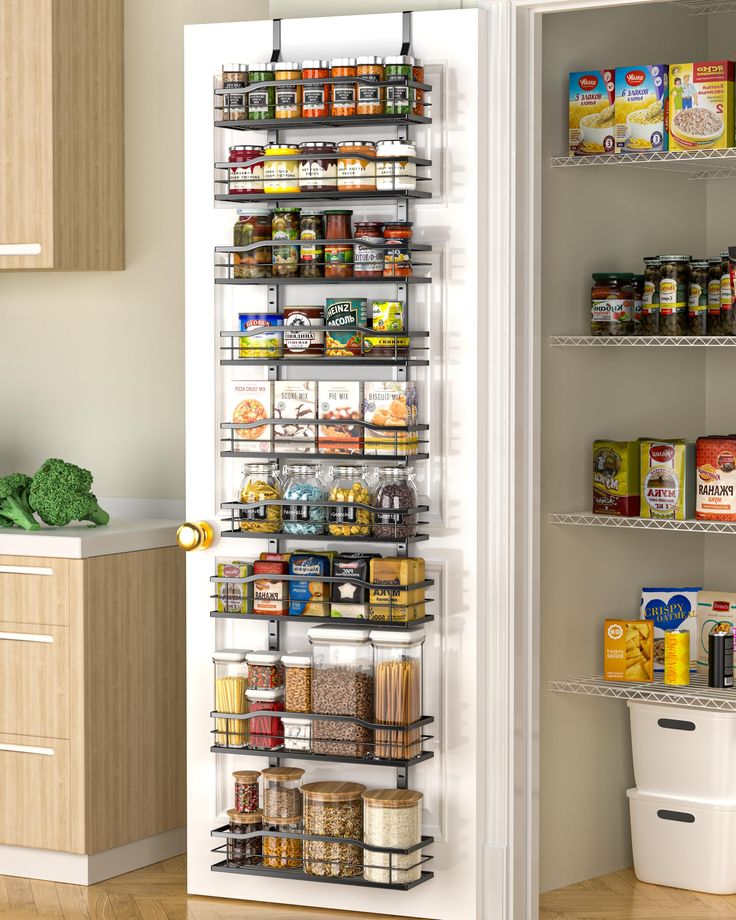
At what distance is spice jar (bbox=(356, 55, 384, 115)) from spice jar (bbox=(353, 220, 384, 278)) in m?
0.27

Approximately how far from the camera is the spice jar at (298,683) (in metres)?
3.64

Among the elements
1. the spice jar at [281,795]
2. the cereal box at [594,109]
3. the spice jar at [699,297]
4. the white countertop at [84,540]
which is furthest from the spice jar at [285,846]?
the cereal box at [594,109]

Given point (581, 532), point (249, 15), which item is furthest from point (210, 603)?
point (249, 15)

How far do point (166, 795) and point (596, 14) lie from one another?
2.47m

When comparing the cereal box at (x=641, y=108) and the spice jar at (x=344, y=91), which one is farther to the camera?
the cereal box at (x=641, y=108)

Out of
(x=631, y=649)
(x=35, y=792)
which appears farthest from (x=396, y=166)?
(x=35, y=792)

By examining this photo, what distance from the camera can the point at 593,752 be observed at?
13.3ft

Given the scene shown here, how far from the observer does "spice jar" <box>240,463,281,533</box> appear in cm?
369

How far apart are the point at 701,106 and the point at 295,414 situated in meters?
1.32

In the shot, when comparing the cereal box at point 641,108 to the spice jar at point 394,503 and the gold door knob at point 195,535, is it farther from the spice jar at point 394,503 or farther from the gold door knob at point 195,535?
the gold door knob at point 195,535

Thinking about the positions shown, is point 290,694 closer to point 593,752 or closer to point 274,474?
point 274,474

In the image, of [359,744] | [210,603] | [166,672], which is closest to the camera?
[359,744]

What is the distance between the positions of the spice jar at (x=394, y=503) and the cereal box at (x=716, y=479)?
0.82 metres

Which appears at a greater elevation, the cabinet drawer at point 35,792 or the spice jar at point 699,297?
the spice jar at point 699,297
